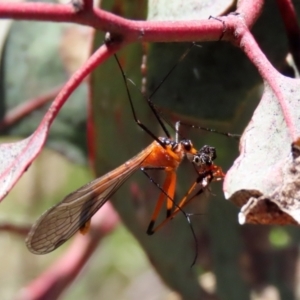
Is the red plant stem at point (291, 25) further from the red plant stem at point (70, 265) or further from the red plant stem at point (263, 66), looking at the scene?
the red plant stem at point (70, 265)

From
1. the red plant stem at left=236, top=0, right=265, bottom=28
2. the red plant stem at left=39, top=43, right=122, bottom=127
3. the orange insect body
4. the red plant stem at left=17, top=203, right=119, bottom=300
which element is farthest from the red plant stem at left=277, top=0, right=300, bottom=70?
the red plant stem at left=17, top=203, right=119, bottom=300

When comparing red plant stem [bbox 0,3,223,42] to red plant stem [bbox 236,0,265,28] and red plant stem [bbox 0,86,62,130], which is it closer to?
red plant stem [bbox 236,0,265,28]

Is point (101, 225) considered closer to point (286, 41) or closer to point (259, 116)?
point (286, 41)

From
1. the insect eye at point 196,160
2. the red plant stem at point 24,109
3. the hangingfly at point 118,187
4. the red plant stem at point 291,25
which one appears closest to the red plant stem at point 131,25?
the red plant stem at point 291,25

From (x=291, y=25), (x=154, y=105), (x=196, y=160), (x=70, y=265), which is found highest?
(x=291, y=25)

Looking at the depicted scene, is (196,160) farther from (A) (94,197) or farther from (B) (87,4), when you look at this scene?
(B) (87,4)

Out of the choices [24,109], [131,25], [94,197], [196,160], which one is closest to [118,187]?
[94,197]
